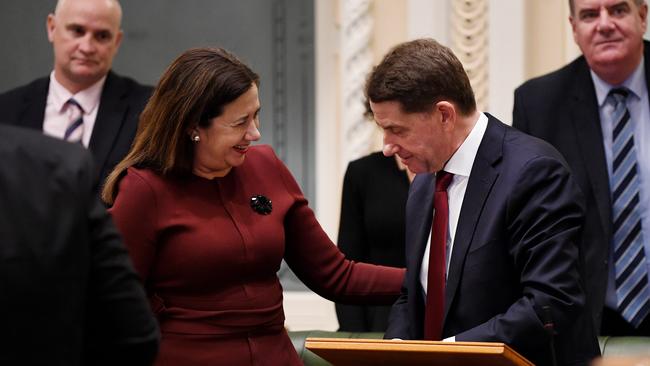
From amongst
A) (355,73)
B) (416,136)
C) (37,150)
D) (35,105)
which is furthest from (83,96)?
(37,150)

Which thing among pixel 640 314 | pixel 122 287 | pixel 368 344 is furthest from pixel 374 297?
pixel 122 287

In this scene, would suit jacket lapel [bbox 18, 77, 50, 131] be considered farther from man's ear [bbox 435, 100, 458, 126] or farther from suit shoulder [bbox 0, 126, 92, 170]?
suit shoulder [bbox 0, 126, 92, 170]

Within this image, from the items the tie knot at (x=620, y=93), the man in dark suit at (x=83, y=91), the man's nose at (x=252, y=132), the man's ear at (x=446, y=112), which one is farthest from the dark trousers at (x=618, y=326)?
the man in dark suit at (x=83, y=91)

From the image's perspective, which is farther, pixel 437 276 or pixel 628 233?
pixel 628 233

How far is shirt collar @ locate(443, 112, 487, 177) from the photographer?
11.8ft

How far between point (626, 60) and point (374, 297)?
1407mm

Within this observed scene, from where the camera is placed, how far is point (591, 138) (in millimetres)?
4570

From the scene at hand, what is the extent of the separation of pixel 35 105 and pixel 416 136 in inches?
83.6

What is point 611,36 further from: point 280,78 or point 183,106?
point 280,78

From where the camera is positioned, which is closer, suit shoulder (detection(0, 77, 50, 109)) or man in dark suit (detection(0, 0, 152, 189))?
man in dark suit (detection(0, 0, 152, 189))

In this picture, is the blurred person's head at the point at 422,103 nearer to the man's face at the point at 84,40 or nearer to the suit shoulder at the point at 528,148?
the suit shoulder at the point at 528,148

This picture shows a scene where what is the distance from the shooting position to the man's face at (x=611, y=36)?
4.62 metres

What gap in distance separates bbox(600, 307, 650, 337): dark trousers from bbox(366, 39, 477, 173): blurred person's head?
120 centimetres

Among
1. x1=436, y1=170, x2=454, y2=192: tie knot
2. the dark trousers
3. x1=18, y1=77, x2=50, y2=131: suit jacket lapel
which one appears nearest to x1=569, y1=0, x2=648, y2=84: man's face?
the dark trousers
